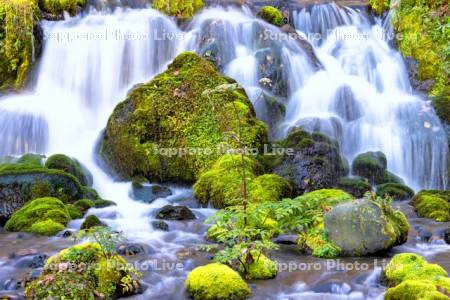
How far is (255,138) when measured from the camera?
13.3 m

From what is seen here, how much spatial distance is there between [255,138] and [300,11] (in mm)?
11235

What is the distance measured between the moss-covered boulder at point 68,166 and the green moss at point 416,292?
899 centimetres

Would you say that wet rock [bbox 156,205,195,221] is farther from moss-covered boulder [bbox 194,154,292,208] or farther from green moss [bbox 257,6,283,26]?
green moss [bbox 257,6,283,26]

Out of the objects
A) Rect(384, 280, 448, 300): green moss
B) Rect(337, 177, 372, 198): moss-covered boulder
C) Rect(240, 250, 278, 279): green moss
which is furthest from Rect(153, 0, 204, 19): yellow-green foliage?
Rect(384, 280, 448, 300): green moss

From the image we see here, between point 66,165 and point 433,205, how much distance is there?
8371 mm

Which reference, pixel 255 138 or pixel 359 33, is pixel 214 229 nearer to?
pixel 255 138

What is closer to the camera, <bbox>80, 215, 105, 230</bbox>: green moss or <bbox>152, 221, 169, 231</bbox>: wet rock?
<bbox>80, 215, 105, 230</bbox>: green moss

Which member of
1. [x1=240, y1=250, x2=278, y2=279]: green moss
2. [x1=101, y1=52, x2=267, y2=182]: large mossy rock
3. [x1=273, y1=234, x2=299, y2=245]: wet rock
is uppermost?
[x1=101, y1=52, x2=267, y2=182]: large mossy rock

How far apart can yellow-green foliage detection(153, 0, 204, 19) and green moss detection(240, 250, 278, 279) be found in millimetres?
15749

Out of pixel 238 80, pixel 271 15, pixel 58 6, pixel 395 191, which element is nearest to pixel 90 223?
pixel 395 191

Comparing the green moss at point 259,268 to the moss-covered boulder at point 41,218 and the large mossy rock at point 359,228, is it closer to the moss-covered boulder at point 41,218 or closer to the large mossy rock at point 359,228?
the large mossy rock at point 359,228

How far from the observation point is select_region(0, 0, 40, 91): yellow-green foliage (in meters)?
19.2

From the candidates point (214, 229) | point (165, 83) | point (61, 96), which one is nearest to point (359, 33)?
point (165, 83)

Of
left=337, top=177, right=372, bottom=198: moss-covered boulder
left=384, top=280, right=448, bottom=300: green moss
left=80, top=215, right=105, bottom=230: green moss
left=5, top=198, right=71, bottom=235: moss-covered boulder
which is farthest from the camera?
left=337, top=177, right=372, bottom=198: moss-covered boulder
